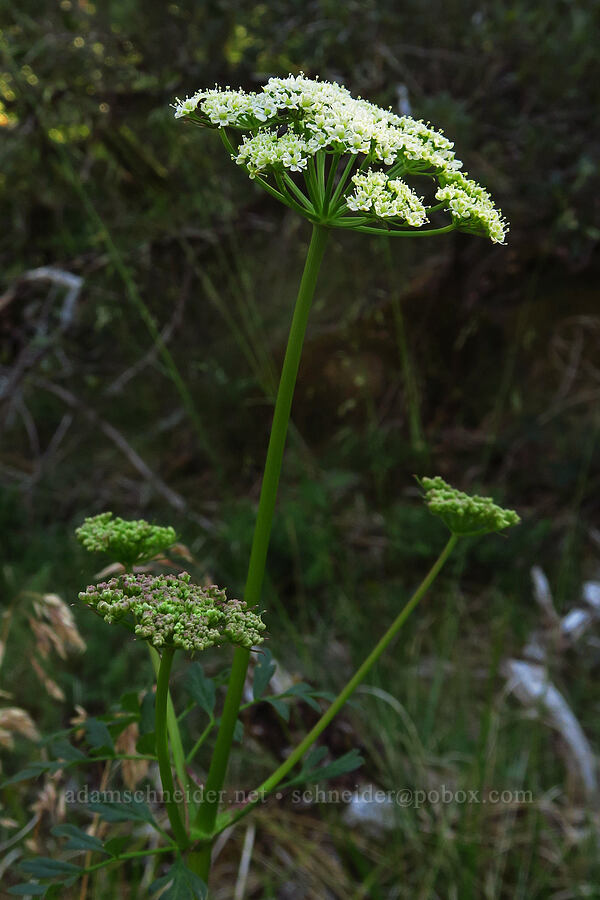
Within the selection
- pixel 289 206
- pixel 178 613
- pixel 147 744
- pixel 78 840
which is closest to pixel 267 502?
pixel 178 613

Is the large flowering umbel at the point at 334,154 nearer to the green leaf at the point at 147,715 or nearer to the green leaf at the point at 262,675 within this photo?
the green leaf at the point at 262,675

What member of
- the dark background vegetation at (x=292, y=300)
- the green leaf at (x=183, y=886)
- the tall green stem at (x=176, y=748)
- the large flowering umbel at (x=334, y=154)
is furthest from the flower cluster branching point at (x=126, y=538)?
the dark background vegetation at (x=292, y=300)

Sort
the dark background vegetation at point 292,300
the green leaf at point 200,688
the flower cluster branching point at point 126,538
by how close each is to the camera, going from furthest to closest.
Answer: the dark background vegetation at point 292,300 < the green leaf at point 200,688 < the flower cluster branching point at point 126,538

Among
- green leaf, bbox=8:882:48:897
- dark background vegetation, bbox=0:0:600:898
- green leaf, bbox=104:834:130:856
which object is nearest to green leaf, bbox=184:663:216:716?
green leaf, bbox=104:834:130:856

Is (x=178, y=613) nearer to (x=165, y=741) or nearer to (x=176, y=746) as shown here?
(x=165, y=741)

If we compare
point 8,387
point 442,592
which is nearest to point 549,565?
point 442,592

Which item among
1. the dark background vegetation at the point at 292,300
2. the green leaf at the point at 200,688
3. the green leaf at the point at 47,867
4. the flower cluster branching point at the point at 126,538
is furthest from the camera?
the dark background vegetation at the point at 292,300
